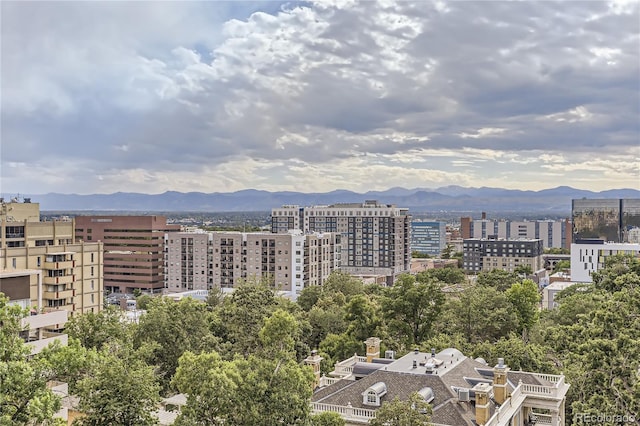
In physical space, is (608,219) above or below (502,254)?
above

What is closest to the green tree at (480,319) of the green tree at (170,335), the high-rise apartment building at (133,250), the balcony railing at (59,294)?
the green tree at (170,335)

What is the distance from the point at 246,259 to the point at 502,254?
2892 inches

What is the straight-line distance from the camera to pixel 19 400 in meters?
17.8

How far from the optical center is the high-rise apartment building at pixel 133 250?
128 metres

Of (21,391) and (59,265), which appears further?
(59,265)

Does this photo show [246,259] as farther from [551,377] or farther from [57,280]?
[551,377]

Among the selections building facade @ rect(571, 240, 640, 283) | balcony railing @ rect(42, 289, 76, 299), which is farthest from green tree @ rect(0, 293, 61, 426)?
building facade @ rect(571, 240, 640, 283)

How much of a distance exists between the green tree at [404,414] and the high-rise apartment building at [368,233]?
113 meters

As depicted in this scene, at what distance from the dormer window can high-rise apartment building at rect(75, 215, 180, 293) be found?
106m

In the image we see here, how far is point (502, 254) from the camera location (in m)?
152

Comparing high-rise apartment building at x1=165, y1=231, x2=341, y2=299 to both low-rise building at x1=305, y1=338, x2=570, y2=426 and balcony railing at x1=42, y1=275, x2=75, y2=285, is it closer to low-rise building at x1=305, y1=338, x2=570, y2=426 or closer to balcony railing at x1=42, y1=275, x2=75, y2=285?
balcony railing at x1=42, y1=275, x2=75, y2=285

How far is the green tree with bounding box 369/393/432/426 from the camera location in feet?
72.1

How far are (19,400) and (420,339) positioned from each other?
34.3 meters

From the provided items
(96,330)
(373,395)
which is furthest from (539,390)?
(96,330)
